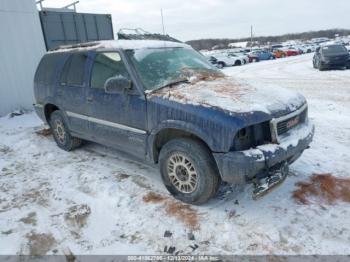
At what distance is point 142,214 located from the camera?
3732 millimetres

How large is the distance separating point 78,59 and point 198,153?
2812 millimetres

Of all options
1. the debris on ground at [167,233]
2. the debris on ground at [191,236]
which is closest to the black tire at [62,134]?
the debris on ground at [167,233]

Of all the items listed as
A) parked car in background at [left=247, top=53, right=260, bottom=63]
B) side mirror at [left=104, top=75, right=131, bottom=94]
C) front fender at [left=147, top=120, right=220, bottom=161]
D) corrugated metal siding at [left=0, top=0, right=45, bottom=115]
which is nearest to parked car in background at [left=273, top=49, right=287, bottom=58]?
parked car in background at [left=247, top=53, right=260, bottom=63]

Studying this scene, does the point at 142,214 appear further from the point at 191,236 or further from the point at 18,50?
the point at 18,50

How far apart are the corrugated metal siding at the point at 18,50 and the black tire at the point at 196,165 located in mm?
7272

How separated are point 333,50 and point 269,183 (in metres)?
17.7

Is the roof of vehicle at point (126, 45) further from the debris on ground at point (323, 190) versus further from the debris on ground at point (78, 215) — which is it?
the debris on ground at point (323, 190)

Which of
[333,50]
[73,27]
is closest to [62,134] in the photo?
[73,27]

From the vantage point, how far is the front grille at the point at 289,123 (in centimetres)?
356

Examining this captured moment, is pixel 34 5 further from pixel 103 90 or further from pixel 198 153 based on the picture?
pixel 198 153

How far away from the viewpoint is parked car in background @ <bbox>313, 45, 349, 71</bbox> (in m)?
17.7

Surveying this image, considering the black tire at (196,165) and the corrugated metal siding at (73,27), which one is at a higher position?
the corrugated metal siding at (73,27)

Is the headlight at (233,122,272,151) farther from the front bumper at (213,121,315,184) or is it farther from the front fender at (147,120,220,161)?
the front fender at (147,120,220,161)

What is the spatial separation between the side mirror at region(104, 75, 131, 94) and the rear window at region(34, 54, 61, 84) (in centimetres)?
206
